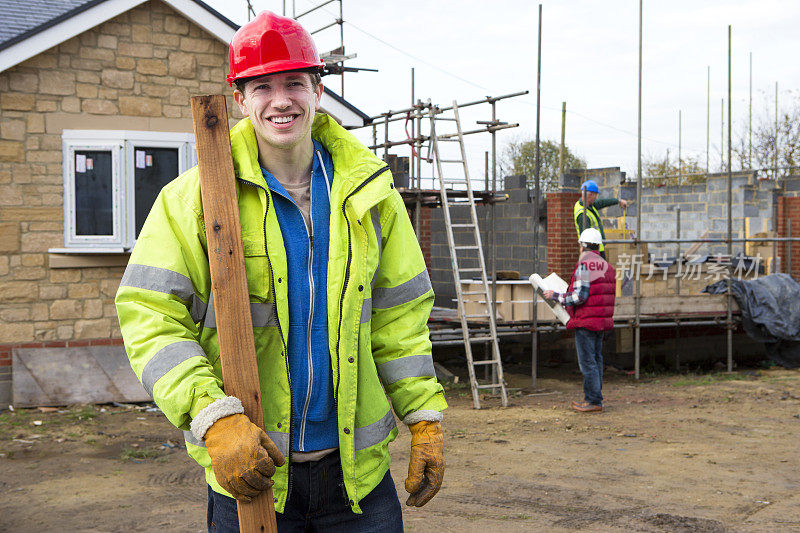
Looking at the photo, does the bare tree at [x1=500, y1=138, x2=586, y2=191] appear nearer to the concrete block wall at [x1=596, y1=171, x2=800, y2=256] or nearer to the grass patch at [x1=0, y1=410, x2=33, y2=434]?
the concrete block wall at [x1=596, y1=171, x2=800, y2=256]

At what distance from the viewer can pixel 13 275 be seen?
9.41m

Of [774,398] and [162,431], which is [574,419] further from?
[162,431]

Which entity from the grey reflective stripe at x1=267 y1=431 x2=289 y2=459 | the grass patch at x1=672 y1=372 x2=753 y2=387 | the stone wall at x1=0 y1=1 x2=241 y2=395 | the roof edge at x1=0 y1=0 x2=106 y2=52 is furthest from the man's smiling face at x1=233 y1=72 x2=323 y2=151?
the grass patch at x1=672 y1=372 x2=753 y2=387

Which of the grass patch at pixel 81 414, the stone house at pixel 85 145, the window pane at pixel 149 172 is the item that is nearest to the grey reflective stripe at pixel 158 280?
the grass patch at pixel 81 414

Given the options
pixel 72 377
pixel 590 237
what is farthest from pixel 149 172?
pixel 590 237

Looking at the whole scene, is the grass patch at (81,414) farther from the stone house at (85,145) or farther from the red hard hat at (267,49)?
the red hard hat at (267,49)

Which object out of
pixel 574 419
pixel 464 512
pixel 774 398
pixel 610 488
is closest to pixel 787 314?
pixel 774 398

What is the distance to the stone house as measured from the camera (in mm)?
9414

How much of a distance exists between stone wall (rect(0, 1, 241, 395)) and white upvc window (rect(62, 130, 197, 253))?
115mm

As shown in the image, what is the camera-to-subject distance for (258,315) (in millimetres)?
2273

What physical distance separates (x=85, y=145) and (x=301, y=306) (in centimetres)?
824

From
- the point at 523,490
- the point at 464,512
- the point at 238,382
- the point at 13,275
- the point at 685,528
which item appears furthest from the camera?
the point at 13,275

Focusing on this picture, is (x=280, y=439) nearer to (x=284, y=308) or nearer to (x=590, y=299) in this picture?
(x=284, y=308)

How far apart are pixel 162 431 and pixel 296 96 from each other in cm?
712
